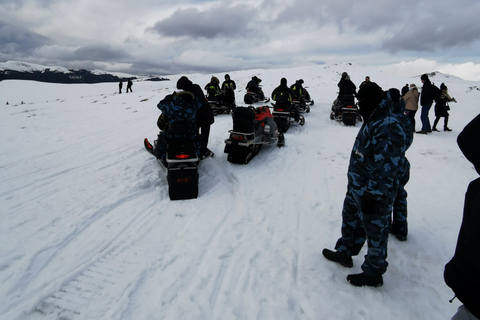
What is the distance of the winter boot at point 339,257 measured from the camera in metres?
2.99

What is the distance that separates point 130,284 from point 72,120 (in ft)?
32.9

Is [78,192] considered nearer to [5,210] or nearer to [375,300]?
[5,210]

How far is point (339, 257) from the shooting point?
3.03m

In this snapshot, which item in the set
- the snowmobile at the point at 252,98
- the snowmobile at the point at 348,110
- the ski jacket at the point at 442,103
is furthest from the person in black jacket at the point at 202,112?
the snowmobile at the point at 252,98

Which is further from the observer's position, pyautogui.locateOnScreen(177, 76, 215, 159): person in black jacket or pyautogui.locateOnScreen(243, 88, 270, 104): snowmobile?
pyautogui.locateOnScreen(243, 88, 270, 104): snowmobile

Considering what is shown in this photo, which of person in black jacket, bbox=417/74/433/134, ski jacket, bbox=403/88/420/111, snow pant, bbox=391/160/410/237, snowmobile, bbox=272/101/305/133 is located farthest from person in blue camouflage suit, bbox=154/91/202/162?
person in black jacket, bbox=417/74/433/134

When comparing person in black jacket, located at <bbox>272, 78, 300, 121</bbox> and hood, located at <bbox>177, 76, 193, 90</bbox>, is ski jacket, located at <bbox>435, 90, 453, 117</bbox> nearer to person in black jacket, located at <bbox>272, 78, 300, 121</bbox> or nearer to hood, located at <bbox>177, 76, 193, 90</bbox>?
person in black jacket, located at <bbox>272, 78, 300, 121</bbox>

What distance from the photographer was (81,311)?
241 cm

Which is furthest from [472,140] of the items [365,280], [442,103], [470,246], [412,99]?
[442,103]

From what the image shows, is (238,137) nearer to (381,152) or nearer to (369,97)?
(369,97)

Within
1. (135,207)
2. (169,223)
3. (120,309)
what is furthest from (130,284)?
(135,207)

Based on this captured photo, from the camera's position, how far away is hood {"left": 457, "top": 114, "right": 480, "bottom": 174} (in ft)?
4.04

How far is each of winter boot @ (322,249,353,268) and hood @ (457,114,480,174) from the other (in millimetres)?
2055

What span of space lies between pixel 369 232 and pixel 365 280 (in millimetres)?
547
